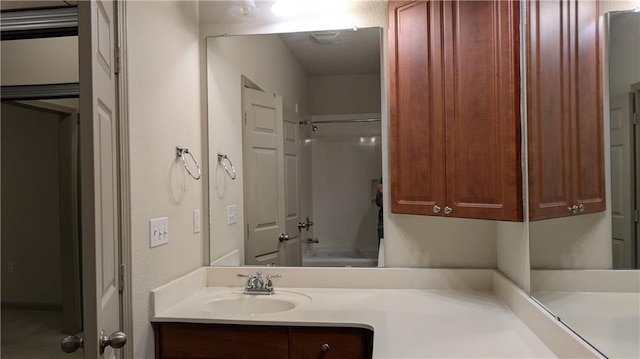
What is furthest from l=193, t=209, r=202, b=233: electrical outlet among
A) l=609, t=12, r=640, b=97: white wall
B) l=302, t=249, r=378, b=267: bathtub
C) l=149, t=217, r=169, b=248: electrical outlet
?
l=609, t=12, r=640, b=97: white wall

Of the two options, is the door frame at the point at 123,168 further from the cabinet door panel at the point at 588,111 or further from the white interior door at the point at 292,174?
the cabinet door panel at the point at 588,111

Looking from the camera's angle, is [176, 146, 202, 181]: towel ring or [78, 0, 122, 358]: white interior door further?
[176, 146, 202, 181]: towel ring

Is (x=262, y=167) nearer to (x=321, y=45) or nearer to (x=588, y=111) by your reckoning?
(x=321, y=45)

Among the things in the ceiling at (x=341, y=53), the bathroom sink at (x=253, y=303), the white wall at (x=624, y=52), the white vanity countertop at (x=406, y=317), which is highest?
the ceiling at (x=341, y=53)

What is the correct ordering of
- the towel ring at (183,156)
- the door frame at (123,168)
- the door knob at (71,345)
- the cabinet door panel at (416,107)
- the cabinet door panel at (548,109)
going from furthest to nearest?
the towel ring at (183,156), the cabinet door panel at (416,107), the door frame at (123,168), the cabinet door panel at (548,109), the door knob at (71,345)

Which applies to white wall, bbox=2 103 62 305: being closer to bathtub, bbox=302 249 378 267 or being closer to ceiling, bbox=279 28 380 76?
bathtub, bbox=302 249 378 267

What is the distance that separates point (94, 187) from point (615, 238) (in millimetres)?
1350

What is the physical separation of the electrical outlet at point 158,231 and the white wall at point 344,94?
3.23ft

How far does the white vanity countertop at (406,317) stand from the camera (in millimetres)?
1336

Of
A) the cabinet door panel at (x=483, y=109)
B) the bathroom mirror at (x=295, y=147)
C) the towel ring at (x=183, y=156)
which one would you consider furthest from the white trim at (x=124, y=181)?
the cabinet door panel at (x=483, y=109)

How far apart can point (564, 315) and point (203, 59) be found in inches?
81.9

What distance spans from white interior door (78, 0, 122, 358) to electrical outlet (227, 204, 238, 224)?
98cm

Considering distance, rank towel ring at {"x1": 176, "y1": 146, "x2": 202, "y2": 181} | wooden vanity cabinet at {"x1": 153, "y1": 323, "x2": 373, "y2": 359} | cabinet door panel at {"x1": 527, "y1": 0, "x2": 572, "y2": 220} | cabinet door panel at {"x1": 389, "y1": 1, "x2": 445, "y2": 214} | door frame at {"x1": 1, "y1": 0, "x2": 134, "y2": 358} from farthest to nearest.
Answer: towel ring at {"x1": 176, "y1": 146, "x2": 202, "y2": 181}, cabinet door panel at {"x1": 389, "y1": 1, "x2": 445, "y2": 214}, wooden vanity cabinet at {"x1": 153, "y1": 323, "x2": 373, "y2": 359}, door frame at {"x1": 1, "y1": 0, "x2": 134, "y2": 358}, cabinet door panel at {"x1": 527, "y1": 0, "x2": 572, "y2": 220}

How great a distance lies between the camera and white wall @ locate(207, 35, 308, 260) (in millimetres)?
2211
